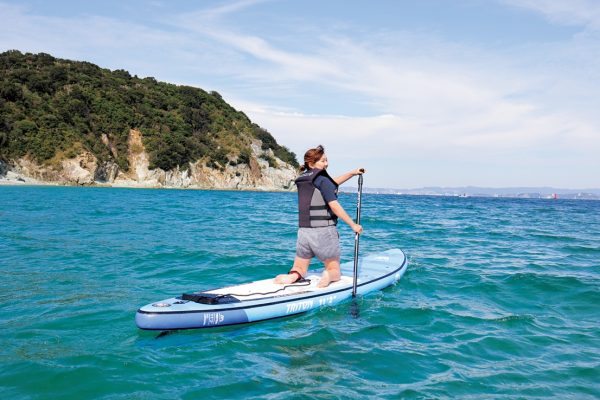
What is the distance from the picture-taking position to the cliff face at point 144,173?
59.2 meters

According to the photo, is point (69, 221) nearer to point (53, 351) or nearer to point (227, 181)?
point (53, 351)

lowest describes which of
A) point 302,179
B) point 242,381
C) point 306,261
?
point 242,381

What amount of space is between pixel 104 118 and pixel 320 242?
72175 mm

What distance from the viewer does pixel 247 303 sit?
6438mm

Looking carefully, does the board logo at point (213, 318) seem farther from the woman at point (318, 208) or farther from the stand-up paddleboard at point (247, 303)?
the woman at point (318, 208)

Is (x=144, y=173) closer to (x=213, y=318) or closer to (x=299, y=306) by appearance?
(x=299, y=306)

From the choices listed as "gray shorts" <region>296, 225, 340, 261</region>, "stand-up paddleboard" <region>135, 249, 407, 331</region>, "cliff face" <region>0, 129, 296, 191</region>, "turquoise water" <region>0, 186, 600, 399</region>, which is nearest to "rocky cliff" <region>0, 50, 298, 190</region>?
"cliff face" <region>0, 129, 296, 191</region>

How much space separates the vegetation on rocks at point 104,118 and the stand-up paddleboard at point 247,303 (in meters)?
60.8

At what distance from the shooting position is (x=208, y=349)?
5566 mm

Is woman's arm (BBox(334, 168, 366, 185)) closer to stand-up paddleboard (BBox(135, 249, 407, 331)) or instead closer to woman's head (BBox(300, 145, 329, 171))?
woman's head (BBox(300, 145, 329, 171))

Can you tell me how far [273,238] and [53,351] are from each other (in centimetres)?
1102

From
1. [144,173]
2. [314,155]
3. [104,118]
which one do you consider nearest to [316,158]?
[314,155]

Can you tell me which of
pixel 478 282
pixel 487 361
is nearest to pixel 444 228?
pixel 478 282

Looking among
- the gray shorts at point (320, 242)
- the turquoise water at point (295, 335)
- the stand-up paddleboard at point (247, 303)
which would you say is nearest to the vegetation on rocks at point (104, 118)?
the turquoise water at point (295, 335)
